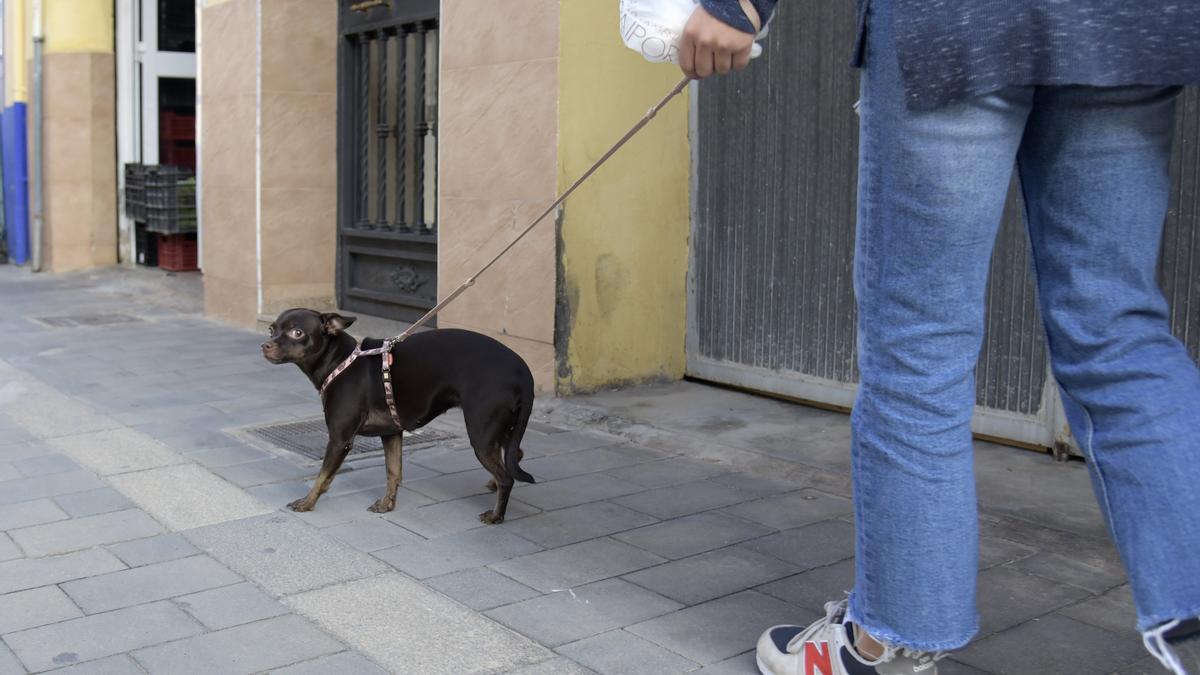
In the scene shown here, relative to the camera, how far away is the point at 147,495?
14.9 feet

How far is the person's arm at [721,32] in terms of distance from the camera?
89.9 inches

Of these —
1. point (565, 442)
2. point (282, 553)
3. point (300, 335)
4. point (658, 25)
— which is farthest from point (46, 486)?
point (658, 25)

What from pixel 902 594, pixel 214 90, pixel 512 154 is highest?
pixel 214 90

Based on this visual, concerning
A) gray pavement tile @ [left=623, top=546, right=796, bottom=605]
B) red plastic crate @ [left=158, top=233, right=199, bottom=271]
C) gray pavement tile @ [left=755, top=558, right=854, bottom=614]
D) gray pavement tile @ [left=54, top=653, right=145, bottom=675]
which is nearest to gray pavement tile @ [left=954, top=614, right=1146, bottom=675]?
gray pavement tile @ [left=755, top=558, right=854, bottom=614]

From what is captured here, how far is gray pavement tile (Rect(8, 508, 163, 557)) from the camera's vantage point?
3934 millimetres

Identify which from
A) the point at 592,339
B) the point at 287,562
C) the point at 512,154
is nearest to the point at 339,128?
the point at 512,154

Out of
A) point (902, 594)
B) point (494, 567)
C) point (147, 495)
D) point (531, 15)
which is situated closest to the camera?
point (902, 594)

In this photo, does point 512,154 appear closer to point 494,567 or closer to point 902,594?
point 494,567

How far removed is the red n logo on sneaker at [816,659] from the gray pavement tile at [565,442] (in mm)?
2597

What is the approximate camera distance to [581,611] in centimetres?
329

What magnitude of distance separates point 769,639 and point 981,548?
1.24 metres

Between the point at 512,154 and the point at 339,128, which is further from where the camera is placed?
the point at 339,128

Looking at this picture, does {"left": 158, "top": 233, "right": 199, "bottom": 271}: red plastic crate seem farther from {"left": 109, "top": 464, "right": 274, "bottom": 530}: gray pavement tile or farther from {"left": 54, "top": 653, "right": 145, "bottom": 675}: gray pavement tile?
{"left": 54, "top": 653, "right": 145, "bottom": 675}: gray pavement tile

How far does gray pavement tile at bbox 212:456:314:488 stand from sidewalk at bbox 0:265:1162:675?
0.05ft
